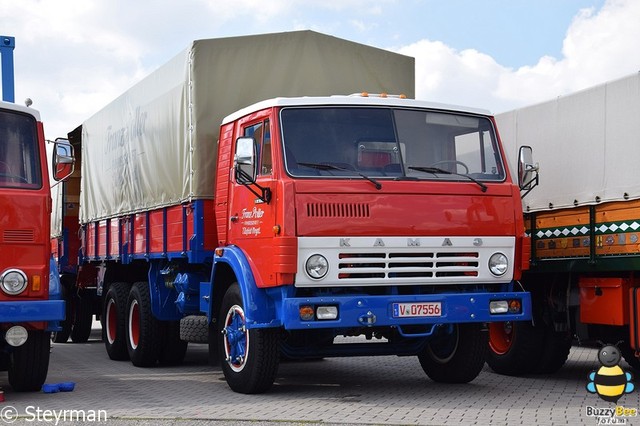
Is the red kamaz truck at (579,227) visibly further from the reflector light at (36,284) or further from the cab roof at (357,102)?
the reflector light at (36,284)

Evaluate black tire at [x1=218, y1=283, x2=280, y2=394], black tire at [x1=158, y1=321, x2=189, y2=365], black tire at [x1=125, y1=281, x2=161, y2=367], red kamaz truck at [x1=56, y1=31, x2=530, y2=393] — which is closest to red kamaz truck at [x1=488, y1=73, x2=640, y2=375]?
red kamaz truck at [x1=56, y1=31, x2=530, y2=393]

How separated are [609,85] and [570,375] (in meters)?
3.61

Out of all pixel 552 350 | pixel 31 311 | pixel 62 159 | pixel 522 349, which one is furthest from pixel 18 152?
pixel 552 350

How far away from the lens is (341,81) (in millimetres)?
11688

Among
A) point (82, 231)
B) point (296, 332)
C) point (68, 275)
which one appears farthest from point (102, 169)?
point (296, 332)

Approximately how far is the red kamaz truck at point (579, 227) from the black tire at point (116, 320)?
502 centimetres

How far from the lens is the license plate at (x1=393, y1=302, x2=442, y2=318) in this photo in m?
8.88

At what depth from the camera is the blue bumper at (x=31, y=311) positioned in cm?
882

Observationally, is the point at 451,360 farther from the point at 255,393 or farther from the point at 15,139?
the point at 15,139

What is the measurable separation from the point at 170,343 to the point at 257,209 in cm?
411

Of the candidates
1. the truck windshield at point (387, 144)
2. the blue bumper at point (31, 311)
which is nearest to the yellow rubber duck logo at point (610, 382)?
the truck windshield at point (387, 144)

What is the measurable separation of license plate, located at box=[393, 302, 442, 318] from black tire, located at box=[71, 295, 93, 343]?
9.79 m

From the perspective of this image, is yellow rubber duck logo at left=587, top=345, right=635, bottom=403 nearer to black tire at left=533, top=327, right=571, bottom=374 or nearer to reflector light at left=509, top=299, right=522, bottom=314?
reflector light at left=509, top=299, right=522, bottom=314

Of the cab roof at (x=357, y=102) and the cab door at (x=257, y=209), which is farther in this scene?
the cab roof at (x=357, y=102)
